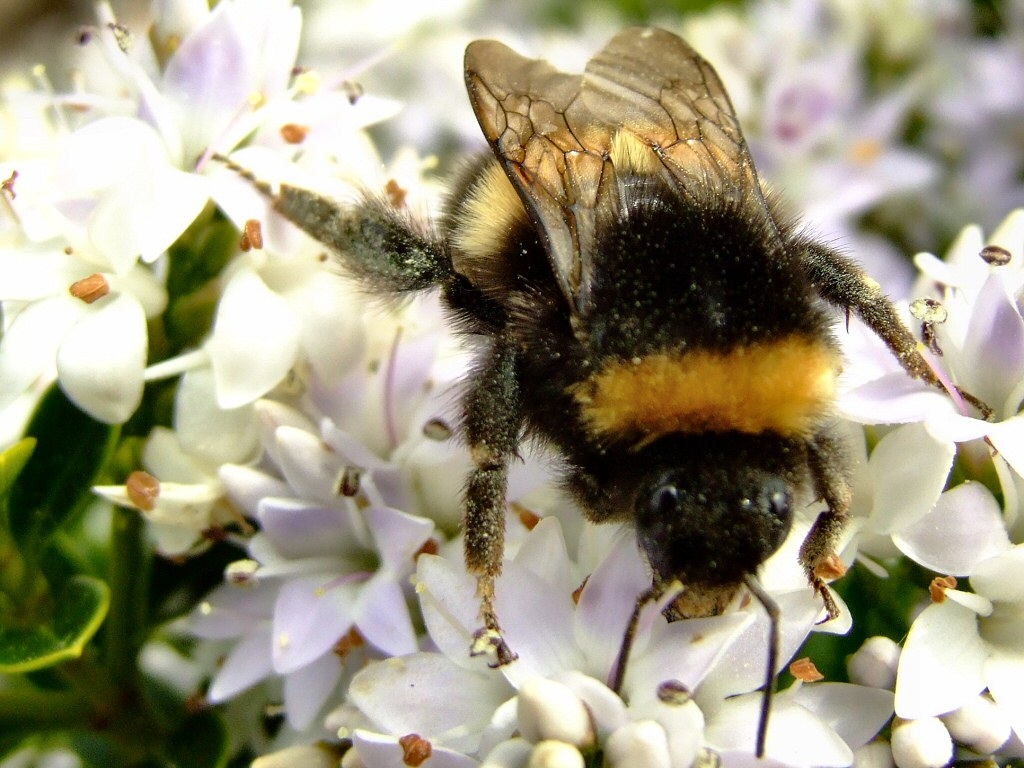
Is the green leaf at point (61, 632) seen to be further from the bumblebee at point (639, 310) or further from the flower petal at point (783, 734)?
the flower petal at point (783, 734)

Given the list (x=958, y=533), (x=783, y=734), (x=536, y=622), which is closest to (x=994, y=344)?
(x=958, y=533)

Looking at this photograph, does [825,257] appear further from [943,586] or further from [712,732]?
[712,732]

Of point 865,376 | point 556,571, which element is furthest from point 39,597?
point 865,376

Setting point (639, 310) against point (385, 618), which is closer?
point (639, 310)

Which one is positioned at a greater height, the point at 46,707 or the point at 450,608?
the point at 450,608

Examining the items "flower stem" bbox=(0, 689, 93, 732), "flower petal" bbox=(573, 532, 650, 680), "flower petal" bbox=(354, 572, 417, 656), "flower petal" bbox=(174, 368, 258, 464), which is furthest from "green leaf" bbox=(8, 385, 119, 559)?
"flower petal" bbox=(573, 532, 650, 680)

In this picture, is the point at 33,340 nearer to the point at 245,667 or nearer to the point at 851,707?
the point at 245,667

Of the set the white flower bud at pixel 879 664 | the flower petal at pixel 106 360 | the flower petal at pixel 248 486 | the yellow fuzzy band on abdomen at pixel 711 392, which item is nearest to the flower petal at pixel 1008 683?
the white flower bud at pixel 879 664

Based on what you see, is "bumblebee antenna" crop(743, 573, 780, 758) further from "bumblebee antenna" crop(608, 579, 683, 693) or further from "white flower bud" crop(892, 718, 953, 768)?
"white flower bud" crop(892, 718, 953, 768)
